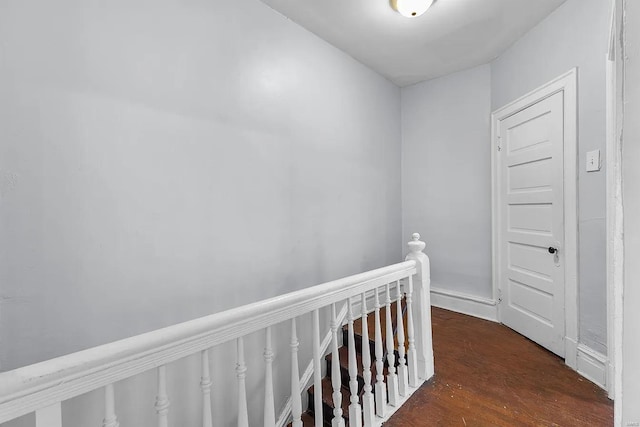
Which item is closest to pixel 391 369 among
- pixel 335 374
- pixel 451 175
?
pixel 335 374

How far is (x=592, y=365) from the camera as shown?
185 cm

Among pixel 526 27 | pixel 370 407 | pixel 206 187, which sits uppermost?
pixel 526 27

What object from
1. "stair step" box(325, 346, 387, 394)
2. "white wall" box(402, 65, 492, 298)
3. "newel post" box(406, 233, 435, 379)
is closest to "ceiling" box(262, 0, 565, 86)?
"white wall" box(402, 65, 492, 298)

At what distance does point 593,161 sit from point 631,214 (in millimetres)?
2075

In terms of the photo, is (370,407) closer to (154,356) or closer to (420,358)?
(420,358)

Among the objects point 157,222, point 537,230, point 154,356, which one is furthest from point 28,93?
point 537,230

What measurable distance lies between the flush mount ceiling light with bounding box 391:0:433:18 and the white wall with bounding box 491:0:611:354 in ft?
3.10

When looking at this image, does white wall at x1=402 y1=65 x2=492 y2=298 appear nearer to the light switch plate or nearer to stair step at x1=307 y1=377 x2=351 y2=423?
the light switch plate

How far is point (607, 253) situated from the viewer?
1.76m

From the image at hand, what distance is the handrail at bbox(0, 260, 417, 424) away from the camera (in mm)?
649

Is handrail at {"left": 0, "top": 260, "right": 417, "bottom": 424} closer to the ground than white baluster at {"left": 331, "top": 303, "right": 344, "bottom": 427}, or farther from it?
farther from it

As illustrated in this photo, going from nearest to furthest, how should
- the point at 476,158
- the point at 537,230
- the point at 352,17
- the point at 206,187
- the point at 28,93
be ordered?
the point at 28,93 → the point at 206,187 → the point at 352,17 → the point at 537,230 → the point at 476,158

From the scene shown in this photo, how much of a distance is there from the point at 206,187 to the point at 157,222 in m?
0.32

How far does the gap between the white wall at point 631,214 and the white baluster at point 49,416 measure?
3.33ft
